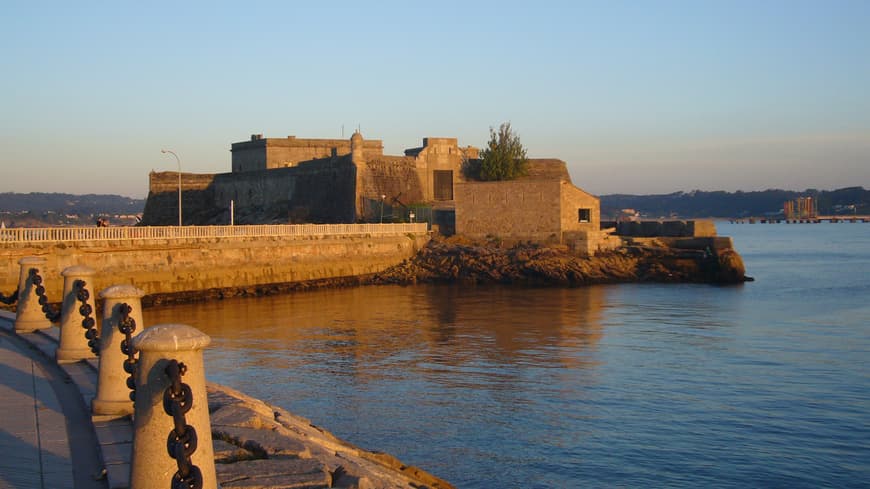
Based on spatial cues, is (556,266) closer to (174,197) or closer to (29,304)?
(29,304)

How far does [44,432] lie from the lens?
316 inches

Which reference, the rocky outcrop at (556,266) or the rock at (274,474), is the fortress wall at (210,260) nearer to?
the rocky outcrop at (556,266)

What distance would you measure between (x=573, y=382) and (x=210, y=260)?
2451 cm

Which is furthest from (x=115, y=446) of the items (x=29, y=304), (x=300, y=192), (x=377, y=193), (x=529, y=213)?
(x=300, y=192)

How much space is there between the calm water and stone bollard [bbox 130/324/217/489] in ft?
23.5

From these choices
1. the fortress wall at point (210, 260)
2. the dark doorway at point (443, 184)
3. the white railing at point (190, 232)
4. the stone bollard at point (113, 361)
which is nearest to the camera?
the stone bollard at point (113, 361)

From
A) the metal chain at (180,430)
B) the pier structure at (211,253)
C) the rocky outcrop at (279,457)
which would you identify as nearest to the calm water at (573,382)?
the rocky outcrop at (279,457)

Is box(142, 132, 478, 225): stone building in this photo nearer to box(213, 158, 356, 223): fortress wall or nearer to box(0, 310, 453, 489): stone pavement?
box(213, 158, 356, 223): fortress wall

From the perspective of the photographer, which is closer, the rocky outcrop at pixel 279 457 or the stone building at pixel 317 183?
the rocky outcrop at pixel 279 457

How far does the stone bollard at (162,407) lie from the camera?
215 inches

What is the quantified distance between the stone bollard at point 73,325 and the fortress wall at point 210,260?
2176cm

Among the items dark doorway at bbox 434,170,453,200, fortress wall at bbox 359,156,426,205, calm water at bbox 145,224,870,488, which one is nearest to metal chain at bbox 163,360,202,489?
calm water at bbox 145,224,870,488

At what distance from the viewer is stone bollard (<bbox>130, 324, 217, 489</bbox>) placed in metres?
5.45

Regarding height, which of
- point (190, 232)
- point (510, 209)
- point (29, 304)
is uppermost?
point (510, 209)
